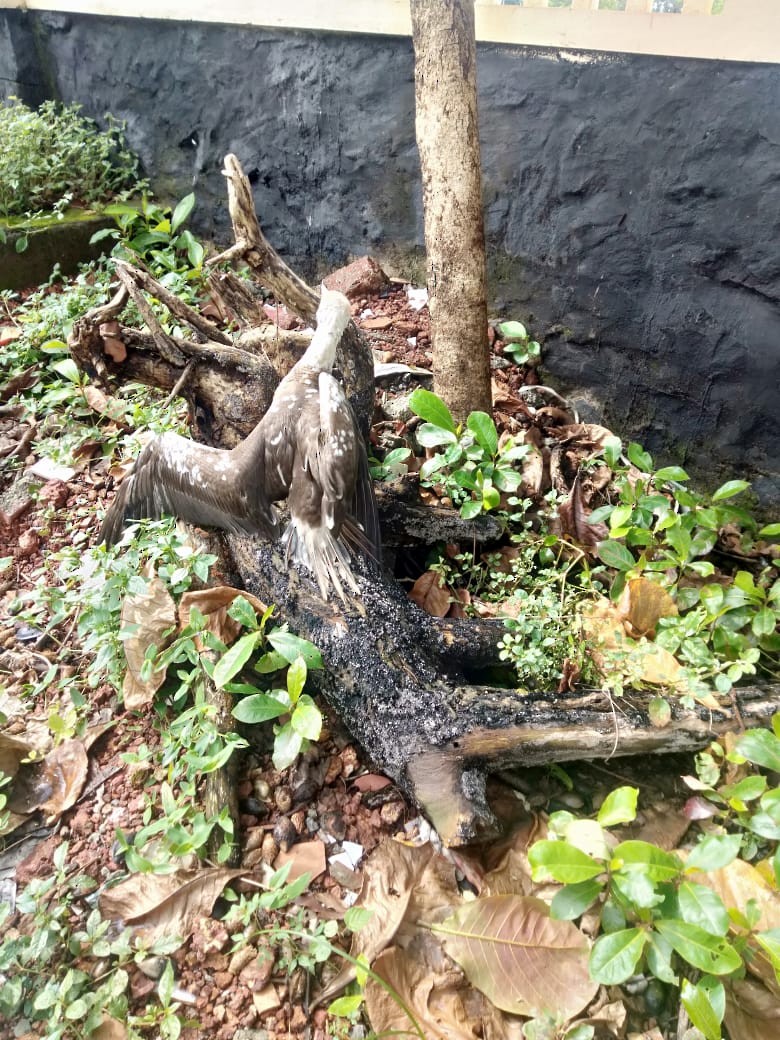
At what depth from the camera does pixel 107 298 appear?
130 inches

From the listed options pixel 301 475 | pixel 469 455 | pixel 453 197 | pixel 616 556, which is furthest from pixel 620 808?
pixel 453 197

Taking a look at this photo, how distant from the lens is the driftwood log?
158 centimetres

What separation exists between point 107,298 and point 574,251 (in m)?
2.08

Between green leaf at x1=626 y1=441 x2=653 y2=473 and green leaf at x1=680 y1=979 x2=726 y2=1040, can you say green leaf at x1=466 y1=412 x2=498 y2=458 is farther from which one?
green leaf at x1=680 y1=979 x2=726 y2=1040

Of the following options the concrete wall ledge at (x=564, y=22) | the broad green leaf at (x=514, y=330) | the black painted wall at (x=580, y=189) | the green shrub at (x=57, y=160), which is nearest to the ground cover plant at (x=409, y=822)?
the black painted wall at (x=580, y=189)

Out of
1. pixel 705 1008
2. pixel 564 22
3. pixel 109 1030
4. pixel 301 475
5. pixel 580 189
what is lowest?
pixel 109 1030

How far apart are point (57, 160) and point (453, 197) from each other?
287 centimetres

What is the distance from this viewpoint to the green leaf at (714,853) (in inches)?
47.6

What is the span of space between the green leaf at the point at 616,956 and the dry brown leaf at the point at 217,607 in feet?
3.53

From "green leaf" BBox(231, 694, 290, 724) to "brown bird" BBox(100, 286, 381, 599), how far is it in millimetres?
375

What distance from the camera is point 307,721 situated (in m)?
1.49

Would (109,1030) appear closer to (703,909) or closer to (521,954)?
(521,954)

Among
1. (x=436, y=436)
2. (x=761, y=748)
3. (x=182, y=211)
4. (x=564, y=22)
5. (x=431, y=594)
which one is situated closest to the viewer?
(x=761, y=748)

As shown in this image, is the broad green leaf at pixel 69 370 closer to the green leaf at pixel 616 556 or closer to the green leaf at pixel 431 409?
the green leaf at pixel 431 409
